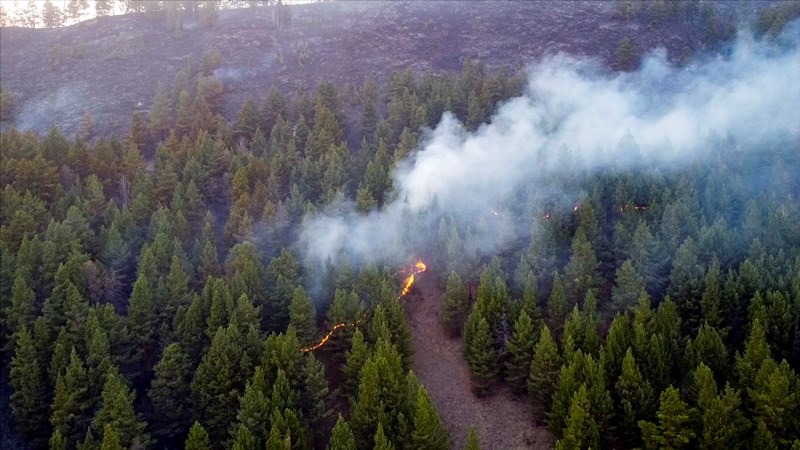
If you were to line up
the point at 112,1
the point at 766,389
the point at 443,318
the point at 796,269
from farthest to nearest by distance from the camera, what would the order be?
the point at 112,1, the point at 443,318, the point at 796,269, the point at 766,389

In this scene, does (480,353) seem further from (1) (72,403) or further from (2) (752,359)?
(1) (72,403)

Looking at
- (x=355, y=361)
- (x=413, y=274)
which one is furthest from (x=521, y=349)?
(x=413, y=274)

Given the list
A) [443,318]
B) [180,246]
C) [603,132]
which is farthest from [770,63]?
[180,246]

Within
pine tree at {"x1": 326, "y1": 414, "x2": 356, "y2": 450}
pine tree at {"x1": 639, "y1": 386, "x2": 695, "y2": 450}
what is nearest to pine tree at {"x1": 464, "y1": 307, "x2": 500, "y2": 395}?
pine tree at {"x1": 326, "y1": 414, "x2": 356, "y2": 450}

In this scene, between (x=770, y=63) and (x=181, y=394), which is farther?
(x=770, y=63)

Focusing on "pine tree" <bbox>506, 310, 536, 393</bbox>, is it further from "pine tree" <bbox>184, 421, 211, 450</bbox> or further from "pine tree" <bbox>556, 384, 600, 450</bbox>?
"pine tree" <bbox>184, 421, 211, 450</bbox>

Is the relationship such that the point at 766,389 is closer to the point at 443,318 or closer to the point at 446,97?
the point at 443,318
